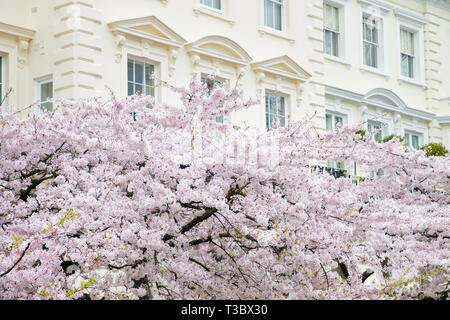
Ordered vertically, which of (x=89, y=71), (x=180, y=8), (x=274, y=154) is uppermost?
(x=180, y=8)

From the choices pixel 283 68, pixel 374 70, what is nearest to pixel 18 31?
pixel 283 68

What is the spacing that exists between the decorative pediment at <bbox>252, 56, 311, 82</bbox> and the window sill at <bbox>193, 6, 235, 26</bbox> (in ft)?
4.12

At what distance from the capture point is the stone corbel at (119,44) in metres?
16.8

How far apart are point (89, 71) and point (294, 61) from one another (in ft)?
22.0

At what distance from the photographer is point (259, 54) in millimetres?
20391

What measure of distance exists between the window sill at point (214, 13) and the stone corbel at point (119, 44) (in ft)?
8.34

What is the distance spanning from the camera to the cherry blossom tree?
870cm

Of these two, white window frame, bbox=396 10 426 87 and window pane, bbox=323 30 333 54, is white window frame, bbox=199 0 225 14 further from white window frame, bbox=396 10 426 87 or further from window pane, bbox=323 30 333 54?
white window frame, bbox=396 10 426 87

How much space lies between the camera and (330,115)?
23516 mm

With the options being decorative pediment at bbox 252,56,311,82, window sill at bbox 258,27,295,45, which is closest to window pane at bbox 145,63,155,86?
decorative pediment at bbox 252,56,311,82

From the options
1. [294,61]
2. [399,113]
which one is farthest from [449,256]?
[399,113]
